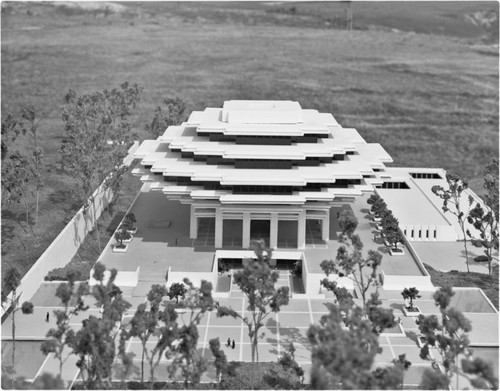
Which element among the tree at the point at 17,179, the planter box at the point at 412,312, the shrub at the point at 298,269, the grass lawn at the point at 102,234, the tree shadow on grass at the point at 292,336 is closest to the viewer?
the tree shadow on grass at the point at 292,336

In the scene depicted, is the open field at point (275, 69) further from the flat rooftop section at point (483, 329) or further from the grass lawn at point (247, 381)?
the flat rooftop section at point (483, 329)

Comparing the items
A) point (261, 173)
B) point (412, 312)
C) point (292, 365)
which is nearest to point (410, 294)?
point (412, 312)

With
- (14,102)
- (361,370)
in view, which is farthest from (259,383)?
(14,102)

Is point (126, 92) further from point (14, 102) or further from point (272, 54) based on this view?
point (272, 54)

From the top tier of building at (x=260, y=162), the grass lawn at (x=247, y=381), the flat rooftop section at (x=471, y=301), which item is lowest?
the grass lawn at (x=247, y=381)

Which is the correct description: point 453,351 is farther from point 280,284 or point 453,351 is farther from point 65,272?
point 65,272

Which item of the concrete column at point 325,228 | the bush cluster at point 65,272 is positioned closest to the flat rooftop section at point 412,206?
the concrete column at point 325,228

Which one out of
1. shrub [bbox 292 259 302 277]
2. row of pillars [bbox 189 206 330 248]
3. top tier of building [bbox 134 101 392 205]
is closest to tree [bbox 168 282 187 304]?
top tier of building [bbox 134 101 392 205]
